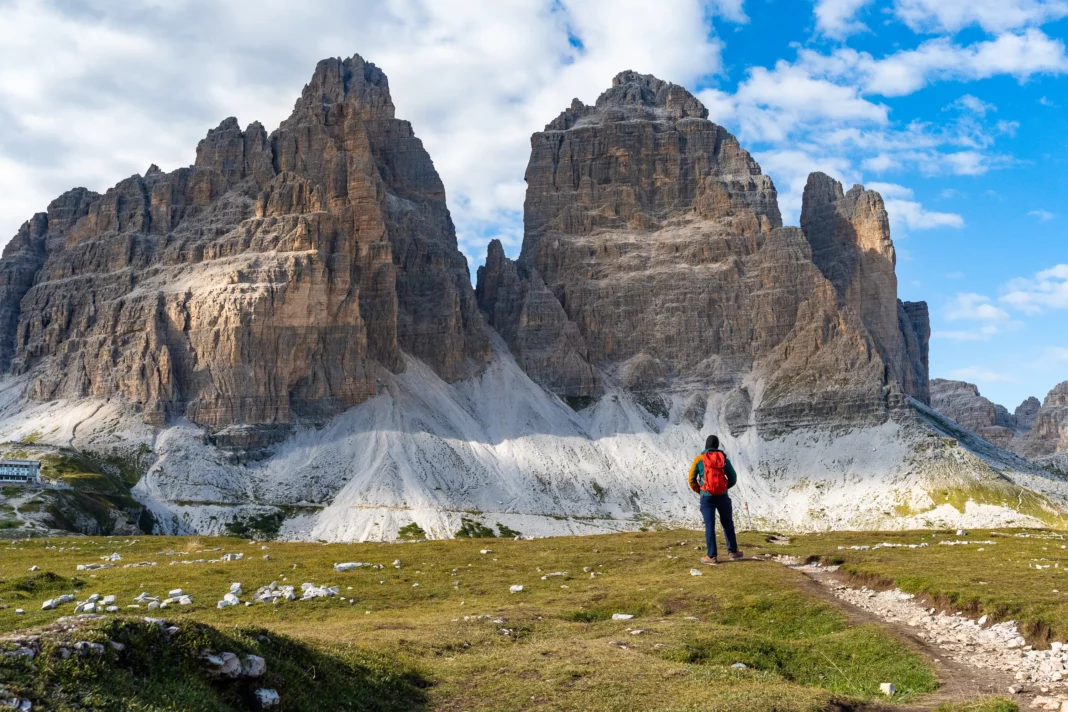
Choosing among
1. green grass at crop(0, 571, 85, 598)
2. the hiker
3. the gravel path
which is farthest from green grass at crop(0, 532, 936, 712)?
the hiker

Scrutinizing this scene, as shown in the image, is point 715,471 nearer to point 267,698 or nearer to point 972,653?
point 972,653

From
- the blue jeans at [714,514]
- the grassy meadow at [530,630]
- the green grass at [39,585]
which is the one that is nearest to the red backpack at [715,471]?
the blue jeans at [714,514]

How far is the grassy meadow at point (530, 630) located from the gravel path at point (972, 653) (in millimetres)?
793

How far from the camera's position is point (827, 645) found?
28.7 metres

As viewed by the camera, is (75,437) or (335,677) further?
(75,437)

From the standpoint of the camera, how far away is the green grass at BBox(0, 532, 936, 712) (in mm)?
19578

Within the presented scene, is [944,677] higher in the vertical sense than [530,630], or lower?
lower

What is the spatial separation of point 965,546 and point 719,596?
37.7 meters

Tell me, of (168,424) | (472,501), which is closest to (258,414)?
(168,424)

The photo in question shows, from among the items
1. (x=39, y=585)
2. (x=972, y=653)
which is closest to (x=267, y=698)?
(x=972, y=653)

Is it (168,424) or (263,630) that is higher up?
(168,424)

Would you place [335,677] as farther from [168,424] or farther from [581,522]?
[168,424]

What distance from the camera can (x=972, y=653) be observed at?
92.3ft

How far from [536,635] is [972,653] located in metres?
13.6
